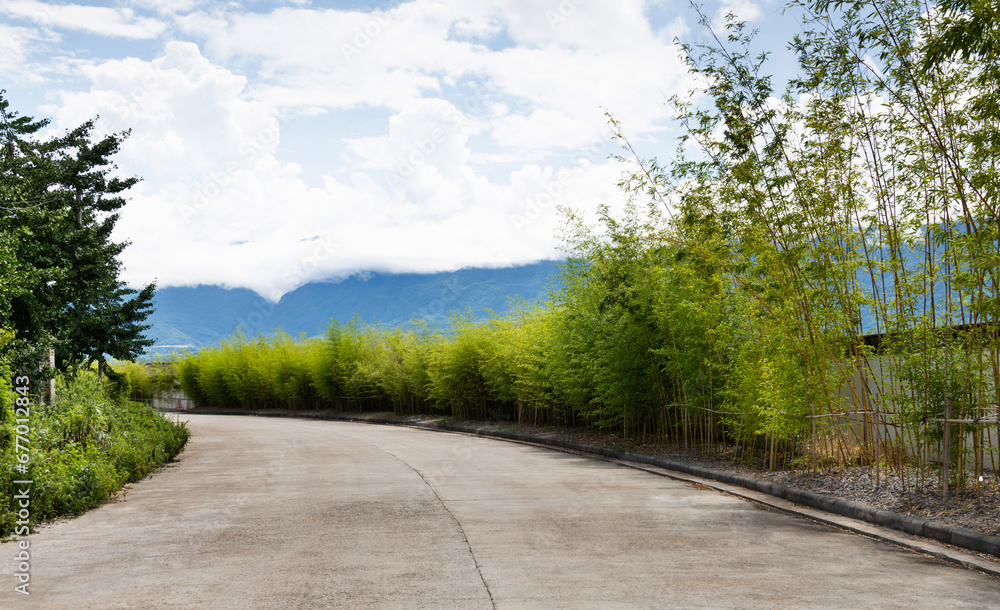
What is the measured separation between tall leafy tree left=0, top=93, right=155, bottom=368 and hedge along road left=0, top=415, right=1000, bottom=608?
544 cm

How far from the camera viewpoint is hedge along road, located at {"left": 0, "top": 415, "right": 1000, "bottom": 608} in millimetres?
4586

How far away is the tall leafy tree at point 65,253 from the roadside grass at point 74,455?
186 cm

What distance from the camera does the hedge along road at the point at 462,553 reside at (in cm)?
459

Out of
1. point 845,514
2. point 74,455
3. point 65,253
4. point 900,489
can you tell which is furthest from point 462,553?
point 65,253

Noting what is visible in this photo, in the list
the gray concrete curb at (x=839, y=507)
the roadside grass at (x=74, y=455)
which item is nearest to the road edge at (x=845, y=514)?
the gray concrete curb at (x=839, y=507)

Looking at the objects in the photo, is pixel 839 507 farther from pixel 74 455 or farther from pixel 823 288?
pixel 74 455

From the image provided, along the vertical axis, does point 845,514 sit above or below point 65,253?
below

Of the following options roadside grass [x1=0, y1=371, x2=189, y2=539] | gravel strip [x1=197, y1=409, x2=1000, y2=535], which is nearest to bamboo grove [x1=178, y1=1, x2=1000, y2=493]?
gravel strip [x1=197, y1=409, x2=1000, y2=535]

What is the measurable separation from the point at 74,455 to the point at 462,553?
18.1ft

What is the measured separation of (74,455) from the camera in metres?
8.65

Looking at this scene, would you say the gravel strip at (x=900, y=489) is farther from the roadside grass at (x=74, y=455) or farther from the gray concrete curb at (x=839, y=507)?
the roadside grass at (x=74, y=455)

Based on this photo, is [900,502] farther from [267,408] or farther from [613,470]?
[267,408]

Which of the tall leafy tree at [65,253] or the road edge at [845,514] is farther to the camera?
the tall leafy tree at [65,253]

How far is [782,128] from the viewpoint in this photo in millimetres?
8625
